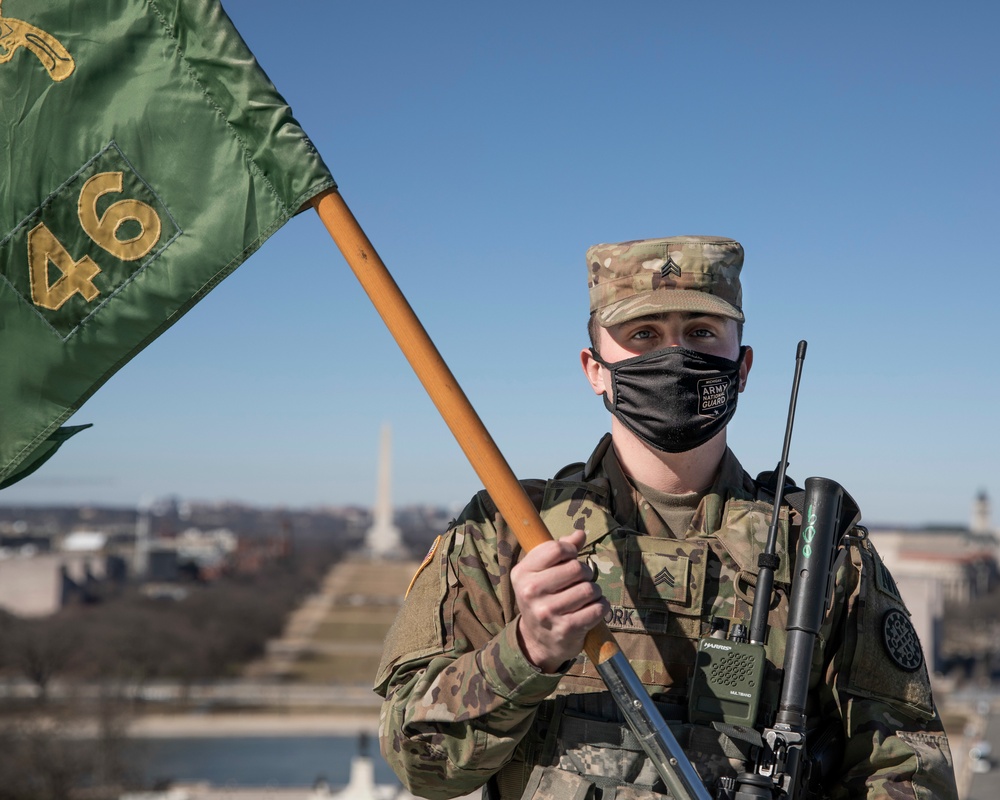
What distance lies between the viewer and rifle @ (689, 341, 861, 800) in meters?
3.96

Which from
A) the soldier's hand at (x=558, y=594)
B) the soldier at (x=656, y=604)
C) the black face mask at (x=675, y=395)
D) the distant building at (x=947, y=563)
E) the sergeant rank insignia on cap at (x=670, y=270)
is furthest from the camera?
the distant building at (x=947, y=563)

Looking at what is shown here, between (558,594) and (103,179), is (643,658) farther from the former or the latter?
(103,179)

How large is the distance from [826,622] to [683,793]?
2.79 feet

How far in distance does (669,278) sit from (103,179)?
2188 millimetres

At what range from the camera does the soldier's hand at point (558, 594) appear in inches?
140

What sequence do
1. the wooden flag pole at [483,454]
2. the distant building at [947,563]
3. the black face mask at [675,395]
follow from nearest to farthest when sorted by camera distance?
the wooden flag pole at [483,454], the black face mask at [675,395], the distant building at [947,563]

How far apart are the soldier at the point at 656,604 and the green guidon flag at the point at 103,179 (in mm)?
1473

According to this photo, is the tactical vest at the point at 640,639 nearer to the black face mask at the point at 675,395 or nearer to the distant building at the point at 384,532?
the black face mask at the point at 675,395

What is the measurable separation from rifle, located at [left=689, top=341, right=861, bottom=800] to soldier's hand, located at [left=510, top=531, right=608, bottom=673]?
69cm

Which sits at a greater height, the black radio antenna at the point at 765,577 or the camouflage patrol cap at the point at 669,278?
the camouflage patrol cap at the point at 669,278

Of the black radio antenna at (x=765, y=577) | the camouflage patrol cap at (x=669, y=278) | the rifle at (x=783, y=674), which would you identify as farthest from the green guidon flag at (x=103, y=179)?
the rifle at (x=783, y=674)

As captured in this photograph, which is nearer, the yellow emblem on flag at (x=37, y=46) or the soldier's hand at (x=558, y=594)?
the soldier's hand at (x=558, y=594)

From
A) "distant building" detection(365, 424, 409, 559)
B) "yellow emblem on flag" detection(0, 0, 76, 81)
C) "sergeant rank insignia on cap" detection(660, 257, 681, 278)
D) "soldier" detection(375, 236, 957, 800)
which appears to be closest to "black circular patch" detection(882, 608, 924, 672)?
"soldier" detection(375, 236, 957, 800)

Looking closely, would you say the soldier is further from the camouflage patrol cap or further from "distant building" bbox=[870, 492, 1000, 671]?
"distant building" bbox=[870, 492, 1000, 671]
